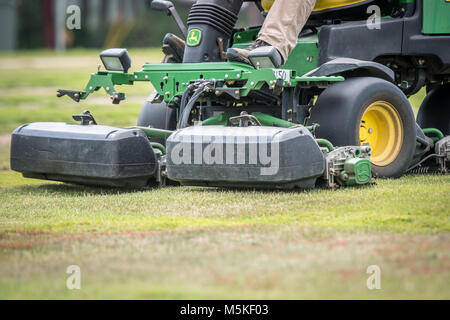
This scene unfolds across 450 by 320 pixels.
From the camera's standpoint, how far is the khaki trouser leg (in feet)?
21.4

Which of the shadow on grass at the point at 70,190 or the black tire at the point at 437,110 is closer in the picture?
the shadow on grass at the point at 70,190

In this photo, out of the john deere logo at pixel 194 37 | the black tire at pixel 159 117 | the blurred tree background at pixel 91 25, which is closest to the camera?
the john deere logo at pixel 194 37

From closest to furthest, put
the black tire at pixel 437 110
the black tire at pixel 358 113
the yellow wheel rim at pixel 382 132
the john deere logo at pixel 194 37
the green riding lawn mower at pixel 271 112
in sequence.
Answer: the green riding lawn mower at pixel 271 112 → the black tire at pixel 358 113 → the yellow wheel rim at pixel 382 132 → the john deere logo at pixel 194 37 → the black tire at pixel 437 110

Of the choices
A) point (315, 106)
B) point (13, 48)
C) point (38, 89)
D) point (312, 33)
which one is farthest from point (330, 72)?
point (13, 48)

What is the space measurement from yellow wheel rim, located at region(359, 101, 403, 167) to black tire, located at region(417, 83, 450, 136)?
1.58 m

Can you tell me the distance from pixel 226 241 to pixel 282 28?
8.52 feet

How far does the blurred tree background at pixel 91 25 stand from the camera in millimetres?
41750

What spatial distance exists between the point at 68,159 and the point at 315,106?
1950mm

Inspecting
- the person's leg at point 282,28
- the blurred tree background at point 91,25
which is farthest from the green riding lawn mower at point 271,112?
the blurred tree background at point 91,25

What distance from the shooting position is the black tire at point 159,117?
25.2 ft

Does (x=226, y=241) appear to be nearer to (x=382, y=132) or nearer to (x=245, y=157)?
(x=245, y=157)

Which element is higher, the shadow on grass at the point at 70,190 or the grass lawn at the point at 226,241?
the grass lawn at the point at 226,241

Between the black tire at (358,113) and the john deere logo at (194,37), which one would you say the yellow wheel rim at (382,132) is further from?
the john deere logo at (194,37)

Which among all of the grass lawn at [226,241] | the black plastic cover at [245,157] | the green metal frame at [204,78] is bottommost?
the grass lawn at [226,241]
